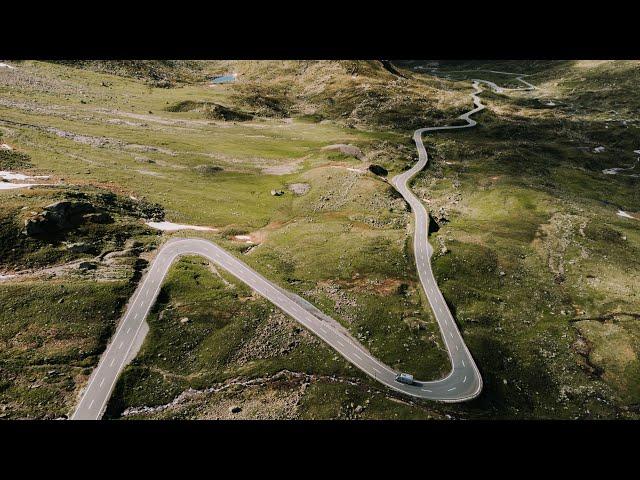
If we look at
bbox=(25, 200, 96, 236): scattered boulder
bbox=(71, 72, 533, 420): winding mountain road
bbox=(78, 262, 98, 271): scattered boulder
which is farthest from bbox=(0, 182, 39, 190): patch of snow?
bbox=(71, 72, 533, 420): winding mountain road

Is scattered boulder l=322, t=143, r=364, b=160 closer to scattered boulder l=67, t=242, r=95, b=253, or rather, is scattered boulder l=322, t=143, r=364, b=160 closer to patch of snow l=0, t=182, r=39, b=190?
scattered boulder l=67, t=242, r=95, b=253

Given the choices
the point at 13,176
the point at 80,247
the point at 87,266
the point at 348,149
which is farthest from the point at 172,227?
the point at 348,149

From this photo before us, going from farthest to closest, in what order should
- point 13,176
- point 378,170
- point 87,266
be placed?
point 378,170, point 13,176, point 87,266

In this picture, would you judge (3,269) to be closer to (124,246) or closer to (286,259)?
(124,246)

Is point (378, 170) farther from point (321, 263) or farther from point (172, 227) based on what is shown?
point (172, 227)

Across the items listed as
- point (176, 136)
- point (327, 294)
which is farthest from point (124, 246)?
point (176, 136)

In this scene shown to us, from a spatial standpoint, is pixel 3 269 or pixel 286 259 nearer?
pixel 3 269

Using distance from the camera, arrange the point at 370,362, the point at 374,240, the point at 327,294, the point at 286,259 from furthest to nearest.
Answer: the point at 374,240, the point at 286,259, the point at 327,294, the point at 370,362

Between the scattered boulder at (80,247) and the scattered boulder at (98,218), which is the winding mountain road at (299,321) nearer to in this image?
the scattered boulder at (80,247)
